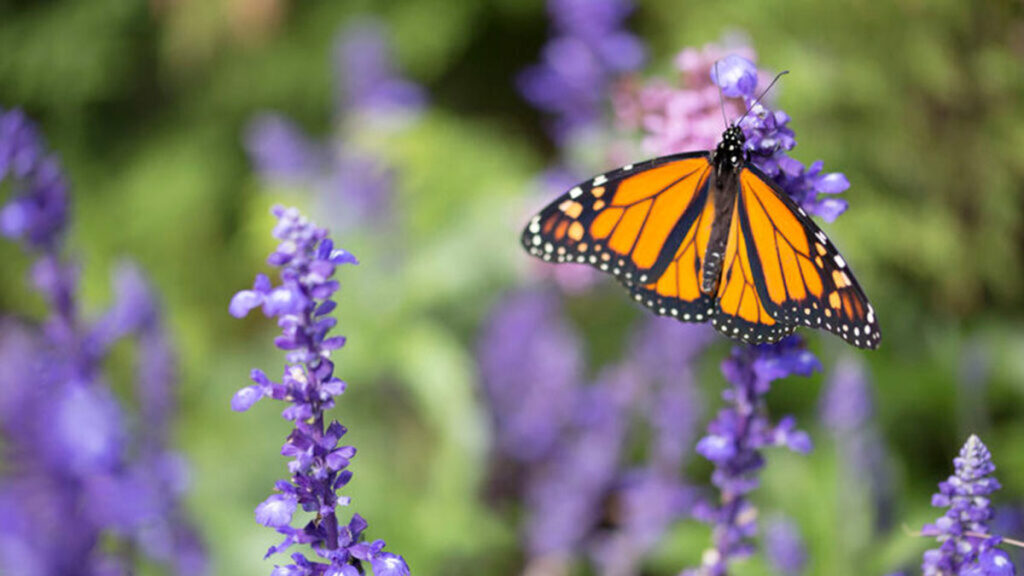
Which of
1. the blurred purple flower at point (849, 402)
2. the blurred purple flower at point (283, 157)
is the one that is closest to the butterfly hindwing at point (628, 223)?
the blurred purple flower at point (849, 402)

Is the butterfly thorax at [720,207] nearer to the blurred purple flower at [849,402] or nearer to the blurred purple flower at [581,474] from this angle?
the blurred purple flower at [849,402]

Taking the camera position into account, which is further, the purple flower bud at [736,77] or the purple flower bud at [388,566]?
the purple flower bud at [736,77]

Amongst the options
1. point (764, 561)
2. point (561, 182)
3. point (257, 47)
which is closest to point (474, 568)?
point (764, 561)

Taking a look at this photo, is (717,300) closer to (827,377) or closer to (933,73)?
(827,377)

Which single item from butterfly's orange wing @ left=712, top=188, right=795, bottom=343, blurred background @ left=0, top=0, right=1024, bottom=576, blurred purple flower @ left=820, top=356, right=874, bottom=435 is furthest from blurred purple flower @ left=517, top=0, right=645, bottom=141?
butterfly's orange wing @ left=712, top=188, right=795, bottom=343

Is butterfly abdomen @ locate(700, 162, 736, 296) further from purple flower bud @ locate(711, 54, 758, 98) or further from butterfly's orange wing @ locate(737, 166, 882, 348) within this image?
purple flower bud @ locate(711, 54, 758, 98)

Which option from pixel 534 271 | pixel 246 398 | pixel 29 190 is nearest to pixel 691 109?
pixel 246 398

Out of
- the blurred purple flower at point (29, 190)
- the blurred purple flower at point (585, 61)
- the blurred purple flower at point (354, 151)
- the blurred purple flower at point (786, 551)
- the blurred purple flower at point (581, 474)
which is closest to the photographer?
the blurred purple flower at point (29, 190)
